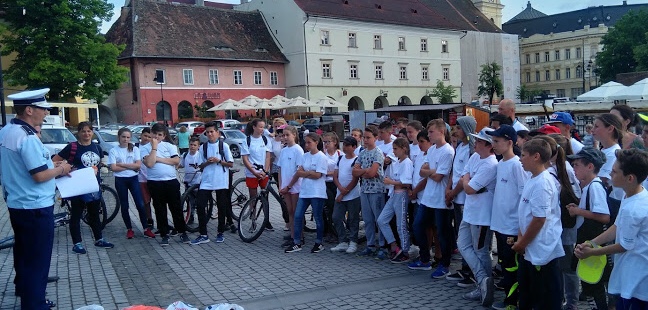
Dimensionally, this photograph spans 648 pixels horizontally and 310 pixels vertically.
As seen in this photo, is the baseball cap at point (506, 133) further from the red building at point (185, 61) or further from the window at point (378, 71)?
the window at point (378, 71)

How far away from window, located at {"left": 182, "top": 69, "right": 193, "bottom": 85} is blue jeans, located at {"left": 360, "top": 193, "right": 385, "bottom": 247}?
4342cm

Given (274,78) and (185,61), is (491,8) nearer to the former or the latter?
(274,78)

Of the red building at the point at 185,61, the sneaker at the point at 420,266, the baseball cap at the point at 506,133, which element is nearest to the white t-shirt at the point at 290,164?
the sneaker at the point at 420,266

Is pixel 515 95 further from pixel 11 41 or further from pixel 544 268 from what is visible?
pixel 544 268

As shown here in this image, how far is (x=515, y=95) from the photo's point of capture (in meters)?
78.2

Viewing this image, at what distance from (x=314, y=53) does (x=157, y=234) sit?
1807 inches

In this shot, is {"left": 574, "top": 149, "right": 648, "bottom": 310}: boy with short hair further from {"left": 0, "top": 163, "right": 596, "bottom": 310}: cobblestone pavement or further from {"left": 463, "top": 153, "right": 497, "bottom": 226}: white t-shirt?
{"left": 0, "top": 163, "right": 596, "bottom": 310}: cobblestone pavement

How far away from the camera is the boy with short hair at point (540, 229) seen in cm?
477

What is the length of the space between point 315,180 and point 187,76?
4311 cm

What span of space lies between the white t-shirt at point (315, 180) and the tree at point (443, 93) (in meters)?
54.4

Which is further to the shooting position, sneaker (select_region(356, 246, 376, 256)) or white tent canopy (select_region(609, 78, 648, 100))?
white tent canopy (select_region(609, 78, 648, 100))

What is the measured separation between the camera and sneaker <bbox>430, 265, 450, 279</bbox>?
688 centimetres

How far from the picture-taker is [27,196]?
545 cm

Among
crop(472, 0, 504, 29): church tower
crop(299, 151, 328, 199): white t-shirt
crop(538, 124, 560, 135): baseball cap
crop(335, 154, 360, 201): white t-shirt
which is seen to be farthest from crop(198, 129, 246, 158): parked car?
crop(472, 0, 504, 29): church tower
